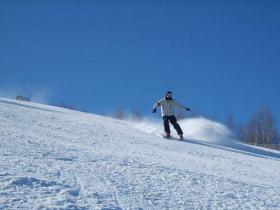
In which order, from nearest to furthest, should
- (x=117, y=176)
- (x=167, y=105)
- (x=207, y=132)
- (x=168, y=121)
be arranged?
(x=117, y=176) → (x=168, y=121) → (x=167, y=105) → (x=207, y=132)

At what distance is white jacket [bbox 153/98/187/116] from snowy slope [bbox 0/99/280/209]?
5894 millimetres

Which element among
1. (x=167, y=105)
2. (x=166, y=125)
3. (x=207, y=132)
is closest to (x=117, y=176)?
(x=166, y=125)

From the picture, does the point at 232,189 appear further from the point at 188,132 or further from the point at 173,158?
the point at 188,132

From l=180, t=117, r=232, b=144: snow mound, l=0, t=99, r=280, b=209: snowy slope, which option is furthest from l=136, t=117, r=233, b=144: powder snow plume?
l=0, t=99, r=280, b=209: snowy slope

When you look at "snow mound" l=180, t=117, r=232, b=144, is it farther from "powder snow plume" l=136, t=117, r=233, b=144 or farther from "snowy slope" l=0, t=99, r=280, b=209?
"snowy slope" l=0, t=99, r=280, b=209

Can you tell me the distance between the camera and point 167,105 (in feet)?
61.8

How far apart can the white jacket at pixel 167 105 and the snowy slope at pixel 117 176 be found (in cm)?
589

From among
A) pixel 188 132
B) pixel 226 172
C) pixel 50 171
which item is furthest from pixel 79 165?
pixel 188 132

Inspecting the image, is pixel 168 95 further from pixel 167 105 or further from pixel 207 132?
pixel 207 132

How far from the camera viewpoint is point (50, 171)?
24.4ft

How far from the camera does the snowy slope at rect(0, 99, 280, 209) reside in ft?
20.8

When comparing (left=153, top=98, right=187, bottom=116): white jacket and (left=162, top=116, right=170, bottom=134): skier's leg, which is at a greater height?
(left=153, top=98, right=187, bottom=116): white jacket

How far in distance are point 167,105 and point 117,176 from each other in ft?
36.7

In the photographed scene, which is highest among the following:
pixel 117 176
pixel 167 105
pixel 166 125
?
pixel 167 105
